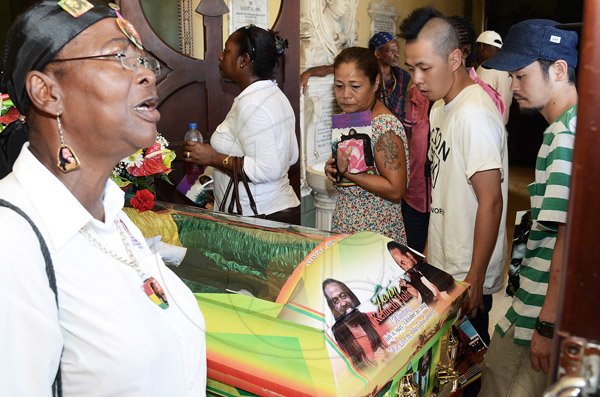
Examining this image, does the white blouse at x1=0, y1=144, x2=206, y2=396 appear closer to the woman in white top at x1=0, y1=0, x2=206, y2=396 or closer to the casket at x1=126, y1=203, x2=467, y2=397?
the woman in white top at x1=0, y1=0, x2=206, y2=396

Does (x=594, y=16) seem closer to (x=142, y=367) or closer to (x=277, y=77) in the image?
(x=142, y=367)

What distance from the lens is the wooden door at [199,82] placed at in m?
3.01

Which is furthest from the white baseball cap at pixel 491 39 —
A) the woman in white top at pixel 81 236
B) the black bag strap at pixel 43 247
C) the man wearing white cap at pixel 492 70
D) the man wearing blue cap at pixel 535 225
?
the black bag strap at pixel 43 247

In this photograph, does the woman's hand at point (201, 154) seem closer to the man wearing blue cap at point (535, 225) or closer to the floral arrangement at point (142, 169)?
the floral arrangement at point (142, 169)

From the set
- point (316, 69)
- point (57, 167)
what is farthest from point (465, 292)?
point (316, 69)

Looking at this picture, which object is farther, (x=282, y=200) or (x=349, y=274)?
(x=282, y=200)

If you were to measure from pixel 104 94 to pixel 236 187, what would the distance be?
1603mm

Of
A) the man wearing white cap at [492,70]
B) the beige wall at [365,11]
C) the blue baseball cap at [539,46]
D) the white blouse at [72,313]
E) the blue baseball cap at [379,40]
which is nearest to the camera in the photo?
the white blouse at [72,313]

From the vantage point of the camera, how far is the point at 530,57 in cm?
191

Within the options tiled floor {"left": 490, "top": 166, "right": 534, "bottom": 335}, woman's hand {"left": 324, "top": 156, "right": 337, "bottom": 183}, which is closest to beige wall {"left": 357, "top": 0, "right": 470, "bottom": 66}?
tiled floor {"left": 490, "top": 166, "right": 534, "bottom": 335}

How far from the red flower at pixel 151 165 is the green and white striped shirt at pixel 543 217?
1347 millimetres

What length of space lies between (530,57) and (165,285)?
4.67 feet

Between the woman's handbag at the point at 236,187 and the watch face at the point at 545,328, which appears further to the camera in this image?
the woman's handbag at the point at 236,187

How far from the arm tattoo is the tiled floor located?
5.23 feet
